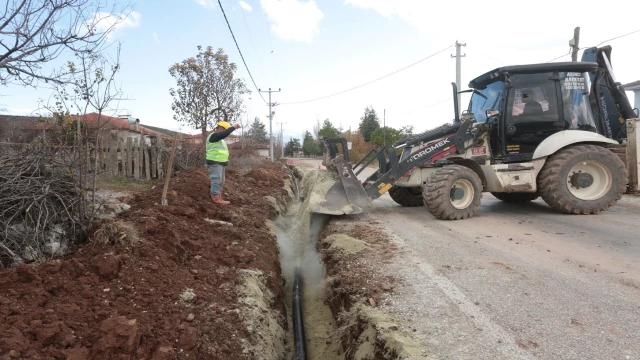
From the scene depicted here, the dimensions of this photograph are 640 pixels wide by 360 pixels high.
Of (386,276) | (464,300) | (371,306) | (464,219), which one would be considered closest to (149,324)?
(371,306)

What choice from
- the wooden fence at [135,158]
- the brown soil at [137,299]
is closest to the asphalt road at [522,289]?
the brown soil at [137,299]

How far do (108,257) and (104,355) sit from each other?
123cm

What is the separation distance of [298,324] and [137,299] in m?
1.67

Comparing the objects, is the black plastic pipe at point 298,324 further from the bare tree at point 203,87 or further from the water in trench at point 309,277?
the bare tree at point 203,87

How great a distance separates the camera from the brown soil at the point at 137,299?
250 cm

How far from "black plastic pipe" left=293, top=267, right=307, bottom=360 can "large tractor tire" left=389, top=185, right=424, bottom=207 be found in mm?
3886

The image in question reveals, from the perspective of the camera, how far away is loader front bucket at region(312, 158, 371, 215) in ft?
22.7

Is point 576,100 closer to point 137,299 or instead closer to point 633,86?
point 137,299

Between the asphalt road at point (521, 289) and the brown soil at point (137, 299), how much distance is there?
150 centimetres

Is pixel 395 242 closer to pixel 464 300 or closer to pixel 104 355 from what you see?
pixel 464 300

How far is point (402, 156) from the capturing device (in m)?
7.55

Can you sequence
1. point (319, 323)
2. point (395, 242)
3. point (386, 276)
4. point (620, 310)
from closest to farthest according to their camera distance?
point (620, 310) < point (386, 276) < point (319, 323) < point (395, 242)

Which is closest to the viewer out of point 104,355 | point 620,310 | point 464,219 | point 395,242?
point 104,355

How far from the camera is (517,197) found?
28.3 feet
